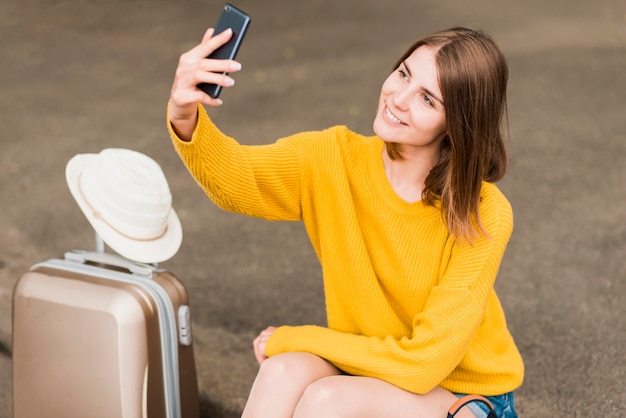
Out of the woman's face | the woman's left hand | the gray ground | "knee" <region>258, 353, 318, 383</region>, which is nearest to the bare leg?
"knee" <region>258, 353, 318, 383</region>

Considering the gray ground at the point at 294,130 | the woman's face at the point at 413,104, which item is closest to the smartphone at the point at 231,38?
the woman's face at the point at 413,104

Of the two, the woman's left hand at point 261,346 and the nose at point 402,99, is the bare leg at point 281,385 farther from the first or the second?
the nose at point 402,99

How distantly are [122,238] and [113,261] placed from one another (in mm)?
102

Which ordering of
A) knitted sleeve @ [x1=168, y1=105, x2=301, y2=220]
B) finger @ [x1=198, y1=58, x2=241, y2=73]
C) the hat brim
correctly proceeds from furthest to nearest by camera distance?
the hat brim
knitted sleeve @ [x1=168, y1=105, x2=301, y2=220]
finger @ [x1=198, y1=58, x2=241, y2=73]

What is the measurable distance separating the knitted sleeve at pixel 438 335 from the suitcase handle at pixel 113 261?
1.40 ft

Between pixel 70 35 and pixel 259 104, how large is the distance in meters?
2.20

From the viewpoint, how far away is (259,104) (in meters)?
5.38

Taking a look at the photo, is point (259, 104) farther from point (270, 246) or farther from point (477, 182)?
point (477, 182)

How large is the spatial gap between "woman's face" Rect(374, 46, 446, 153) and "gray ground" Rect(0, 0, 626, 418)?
1165 millimetres

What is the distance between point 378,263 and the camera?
6.88 feet

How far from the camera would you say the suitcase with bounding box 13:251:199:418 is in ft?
6.98

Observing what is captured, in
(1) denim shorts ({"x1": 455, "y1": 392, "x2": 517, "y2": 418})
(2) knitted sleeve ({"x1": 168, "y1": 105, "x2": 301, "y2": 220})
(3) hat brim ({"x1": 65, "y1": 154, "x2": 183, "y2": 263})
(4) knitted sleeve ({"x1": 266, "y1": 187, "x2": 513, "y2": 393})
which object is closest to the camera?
(2) knitted sleeve ({"x1": 168, "y1": 105, "x2": 301, "y2": 220})

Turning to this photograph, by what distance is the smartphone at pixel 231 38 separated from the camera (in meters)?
1.67

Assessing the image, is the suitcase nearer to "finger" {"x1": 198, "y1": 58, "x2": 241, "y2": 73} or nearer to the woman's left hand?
the woman's left hand
